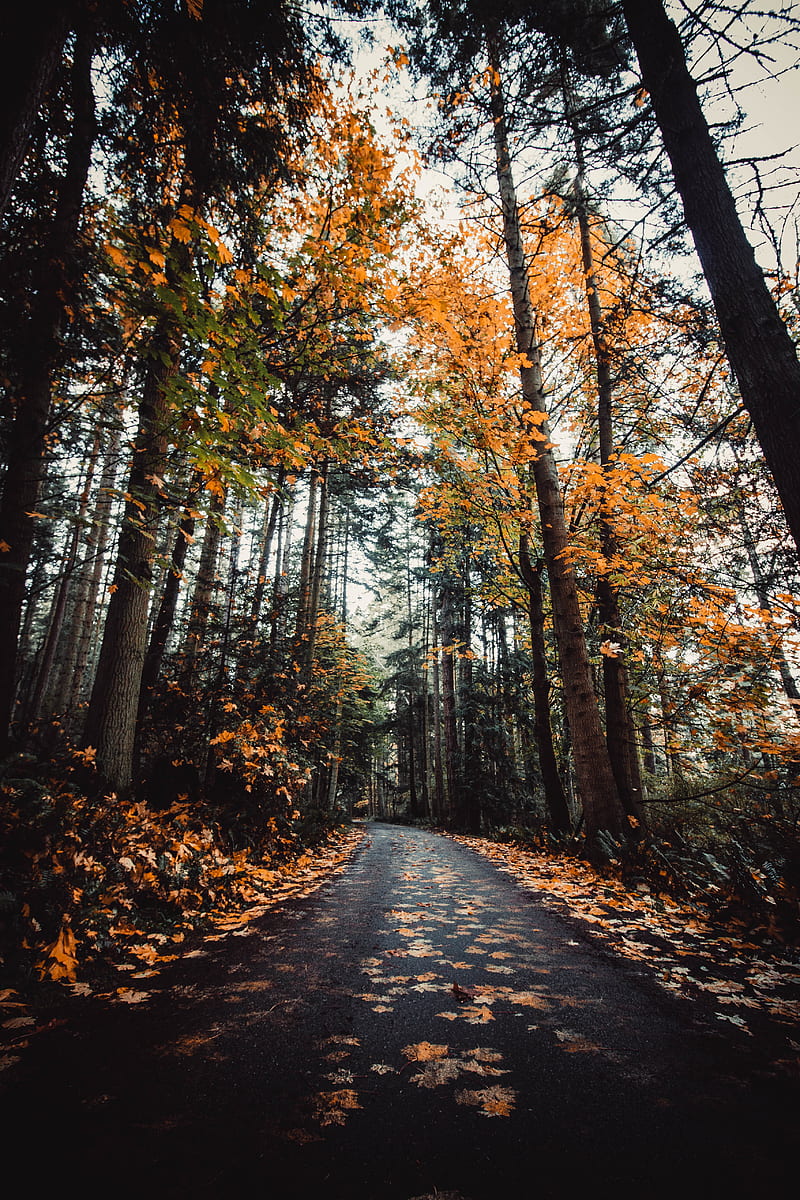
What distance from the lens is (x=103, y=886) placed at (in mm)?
3260

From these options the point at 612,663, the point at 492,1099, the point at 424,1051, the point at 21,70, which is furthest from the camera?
the point at 612,663

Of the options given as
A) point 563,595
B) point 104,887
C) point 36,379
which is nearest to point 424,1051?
point 104,887

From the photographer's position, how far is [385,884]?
18.3 feet

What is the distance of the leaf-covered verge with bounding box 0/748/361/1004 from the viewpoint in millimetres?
2604

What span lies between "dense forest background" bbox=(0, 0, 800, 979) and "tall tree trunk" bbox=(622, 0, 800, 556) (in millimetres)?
20

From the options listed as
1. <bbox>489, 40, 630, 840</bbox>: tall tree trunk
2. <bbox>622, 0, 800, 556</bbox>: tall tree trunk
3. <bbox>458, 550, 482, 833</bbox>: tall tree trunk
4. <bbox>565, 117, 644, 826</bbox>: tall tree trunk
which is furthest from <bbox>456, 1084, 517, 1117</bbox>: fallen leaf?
<bbox>458, 550, 482, 833</bbox>: tall tree trunk

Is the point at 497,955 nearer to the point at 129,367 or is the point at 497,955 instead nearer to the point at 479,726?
the point at 129,367

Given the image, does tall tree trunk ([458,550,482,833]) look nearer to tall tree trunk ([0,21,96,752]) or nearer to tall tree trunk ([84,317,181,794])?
tall tree trunk ([84,317,181,794])

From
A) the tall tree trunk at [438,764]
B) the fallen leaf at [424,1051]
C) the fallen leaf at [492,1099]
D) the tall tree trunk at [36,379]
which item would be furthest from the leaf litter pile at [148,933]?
the tall tree trunk at [438,764]

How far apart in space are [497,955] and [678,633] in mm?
4823

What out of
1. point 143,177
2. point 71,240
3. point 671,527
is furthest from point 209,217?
point 671,527

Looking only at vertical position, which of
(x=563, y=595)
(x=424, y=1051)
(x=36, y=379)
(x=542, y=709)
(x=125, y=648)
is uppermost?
(x=36, y=379)

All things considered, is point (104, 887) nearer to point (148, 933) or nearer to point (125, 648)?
point (148, 933)

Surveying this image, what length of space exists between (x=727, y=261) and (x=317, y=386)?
4705 mm
